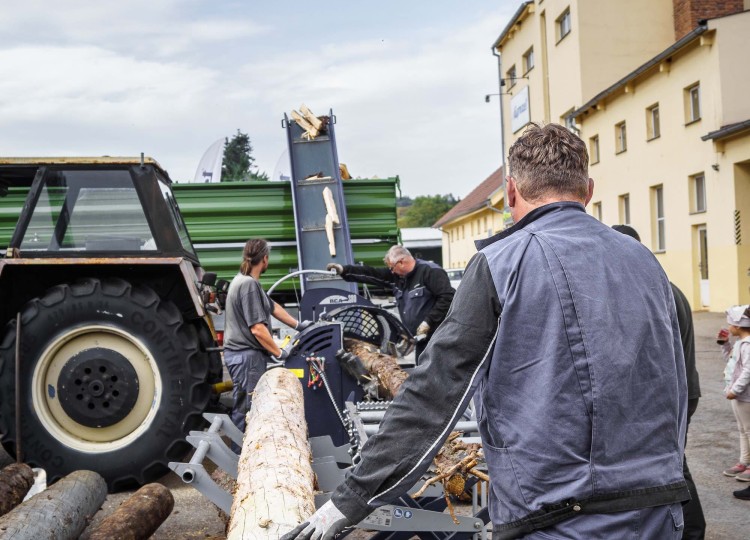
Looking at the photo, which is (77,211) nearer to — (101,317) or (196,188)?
(101,317)

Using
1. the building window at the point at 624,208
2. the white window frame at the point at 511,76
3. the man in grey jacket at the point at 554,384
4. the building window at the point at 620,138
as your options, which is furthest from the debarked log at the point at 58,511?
the white window frame at the point at 511,76

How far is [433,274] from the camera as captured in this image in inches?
308

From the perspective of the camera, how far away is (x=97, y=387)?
18.7ft

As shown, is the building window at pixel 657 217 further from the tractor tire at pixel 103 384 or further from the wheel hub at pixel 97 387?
the wheel hub at pixel 97 387

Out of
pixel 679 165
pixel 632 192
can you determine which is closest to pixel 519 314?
pixel 679 165

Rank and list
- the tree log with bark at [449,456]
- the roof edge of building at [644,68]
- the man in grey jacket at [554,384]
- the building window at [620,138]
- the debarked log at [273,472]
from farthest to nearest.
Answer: the building window at [620,138] < the roof edge of building at [644,68] < the tree log with bark at [449,456] < the debarked log at [273,472] < the man in grey jacket at [554,384]

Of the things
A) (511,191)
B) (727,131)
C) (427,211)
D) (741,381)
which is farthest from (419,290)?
(427,211)

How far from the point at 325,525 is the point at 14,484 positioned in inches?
133

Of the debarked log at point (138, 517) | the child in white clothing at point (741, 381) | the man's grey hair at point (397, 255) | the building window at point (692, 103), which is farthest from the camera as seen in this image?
the building window at point (692, 103)

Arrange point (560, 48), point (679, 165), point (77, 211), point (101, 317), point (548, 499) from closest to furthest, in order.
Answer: point (548, 499) → point (101, 317) → point (77, 211) → point (679, 165) → point (560, 48)

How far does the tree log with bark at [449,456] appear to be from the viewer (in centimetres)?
335

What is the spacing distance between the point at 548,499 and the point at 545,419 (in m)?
0.17

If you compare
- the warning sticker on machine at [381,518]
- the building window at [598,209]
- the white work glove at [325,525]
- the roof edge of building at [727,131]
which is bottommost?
the warning sticker on machine at [381,518]

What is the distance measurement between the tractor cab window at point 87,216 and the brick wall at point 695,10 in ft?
64.9
